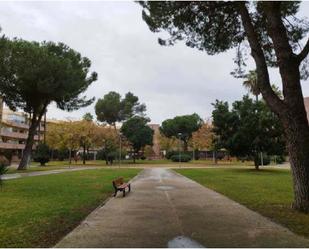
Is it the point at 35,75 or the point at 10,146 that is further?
the point at 10,146

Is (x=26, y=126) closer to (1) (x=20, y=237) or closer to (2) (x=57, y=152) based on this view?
Answer: (2) (x=57, y=152)

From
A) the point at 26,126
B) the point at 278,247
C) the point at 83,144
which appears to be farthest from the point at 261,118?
the point at 26,126

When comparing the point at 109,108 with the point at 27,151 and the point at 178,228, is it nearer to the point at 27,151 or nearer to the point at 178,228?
the point at 27,151

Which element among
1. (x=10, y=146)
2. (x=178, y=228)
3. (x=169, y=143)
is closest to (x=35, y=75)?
(x=178, y=228)

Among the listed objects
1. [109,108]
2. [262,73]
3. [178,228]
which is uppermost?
[109,108]

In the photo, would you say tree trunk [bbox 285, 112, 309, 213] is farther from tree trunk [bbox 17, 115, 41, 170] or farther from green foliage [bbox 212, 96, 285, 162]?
tree trunk [bbox 17, 115, 41, 170]

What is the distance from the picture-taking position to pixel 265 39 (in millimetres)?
14219

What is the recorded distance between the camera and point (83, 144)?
2512 inches

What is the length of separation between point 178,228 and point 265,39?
8.65 m

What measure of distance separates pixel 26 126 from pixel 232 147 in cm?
6970

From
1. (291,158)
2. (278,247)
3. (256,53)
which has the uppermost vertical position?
(256,53)

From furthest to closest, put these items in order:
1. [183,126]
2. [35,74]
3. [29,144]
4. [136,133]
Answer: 1. [183,126]
2. [136,133]
3. [29,144]
4. [35,74]

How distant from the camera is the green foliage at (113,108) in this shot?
86062mm

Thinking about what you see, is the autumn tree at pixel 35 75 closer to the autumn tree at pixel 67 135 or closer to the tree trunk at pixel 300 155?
the autumn tree at pixel 67 135
